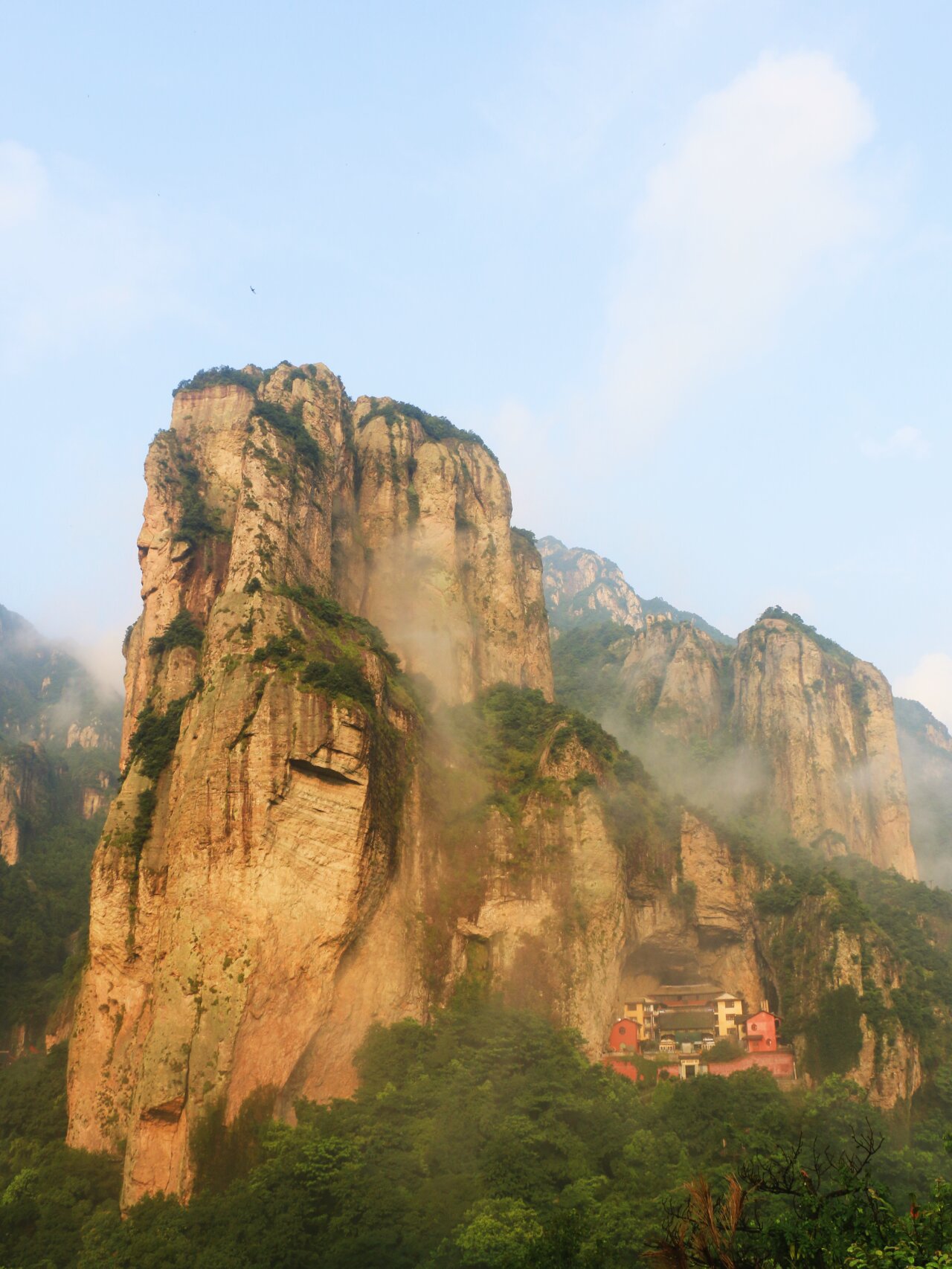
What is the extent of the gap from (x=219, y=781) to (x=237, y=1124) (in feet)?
35.2

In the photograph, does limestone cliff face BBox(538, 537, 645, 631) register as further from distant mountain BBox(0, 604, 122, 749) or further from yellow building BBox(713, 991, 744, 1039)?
yellow building BBox(713, 991, 744, 1039)


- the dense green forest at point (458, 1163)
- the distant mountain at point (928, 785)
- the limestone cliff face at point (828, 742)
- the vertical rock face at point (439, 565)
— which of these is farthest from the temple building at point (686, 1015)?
the distant mountain at point (928, 785)

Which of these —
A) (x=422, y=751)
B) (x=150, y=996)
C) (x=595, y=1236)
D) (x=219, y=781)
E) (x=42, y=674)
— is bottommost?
(x=595, y=1236)

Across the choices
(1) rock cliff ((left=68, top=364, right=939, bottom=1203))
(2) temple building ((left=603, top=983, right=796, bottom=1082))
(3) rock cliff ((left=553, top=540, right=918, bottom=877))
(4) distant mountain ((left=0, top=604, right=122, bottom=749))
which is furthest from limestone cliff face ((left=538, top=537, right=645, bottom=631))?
(2) temple building ((left=603, top=983, right=796, bottom=1082))

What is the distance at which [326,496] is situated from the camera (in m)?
50.8

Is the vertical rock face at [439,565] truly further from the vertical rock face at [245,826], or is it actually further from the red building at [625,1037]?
the red building at [625,1037]

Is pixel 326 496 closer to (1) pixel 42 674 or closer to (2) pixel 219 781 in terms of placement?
(2) pixel 219 781

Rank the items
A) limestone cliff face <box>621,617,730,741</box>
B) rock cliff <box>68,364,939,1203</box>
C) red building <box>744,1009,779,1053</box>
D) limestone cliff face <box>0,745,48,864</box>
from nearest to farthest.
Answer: rock cliff <box>68,364,939,1203</box>
red building <box>744,1009,779,1053</box>
limestone cliff face <box>0,745,48,864</box>
limestone cliff face <box>621,617,730,741</box>

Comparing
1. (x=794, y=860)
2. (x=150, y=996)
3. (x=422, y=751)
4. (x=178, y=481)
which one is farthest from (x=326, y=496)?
(x=794, y=860)

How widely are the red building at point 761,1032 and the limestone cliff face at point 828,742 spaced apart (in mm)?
25831

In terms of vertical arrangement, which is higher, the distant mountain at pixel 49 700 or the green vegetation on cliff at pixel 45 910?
the distant mountain at pixel 49 700

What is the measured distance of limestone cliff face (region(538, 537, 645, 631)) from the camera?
129m

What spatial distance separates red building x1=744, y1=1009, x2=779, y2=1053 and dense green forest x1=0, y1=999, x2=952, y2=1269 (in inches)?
155

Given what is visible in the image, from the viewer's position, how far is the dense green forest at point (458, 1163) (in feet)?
84.2
